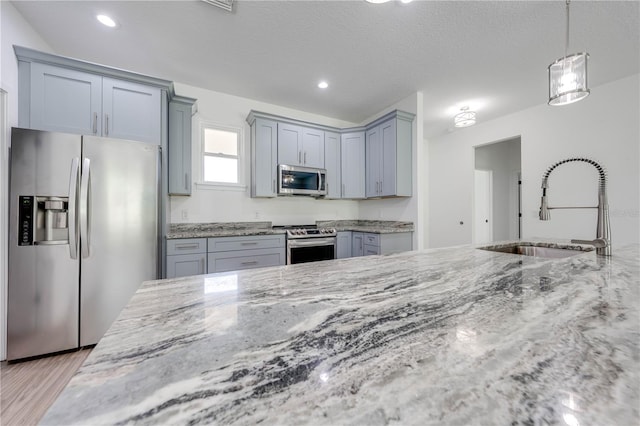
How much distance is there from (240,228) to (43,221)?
1.80m

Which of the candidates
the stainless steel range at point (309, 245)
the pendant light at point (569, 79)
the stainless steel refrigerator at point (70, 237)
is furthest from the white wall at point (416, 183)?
the stainless steel refrigerator at point (70, 237)

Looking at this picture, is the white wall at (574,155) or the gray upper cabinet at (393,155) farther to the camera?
the gray upper cabinet at (393,155)

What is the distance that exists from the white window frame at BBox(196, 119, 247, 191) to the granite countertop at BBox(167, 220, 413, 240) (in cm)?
48

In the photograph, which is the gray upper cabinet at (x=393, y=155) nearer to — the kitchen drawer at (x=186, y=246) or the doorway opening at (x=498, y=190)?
the kitchen drawer at (x=186, y=246)

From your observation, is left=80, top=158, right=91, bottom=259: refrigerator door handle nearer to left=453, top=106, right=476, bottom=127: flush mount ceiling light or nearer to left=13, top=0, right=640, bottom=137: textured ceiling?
left=13, top=0, right=640, bottom=137: textured ceiling

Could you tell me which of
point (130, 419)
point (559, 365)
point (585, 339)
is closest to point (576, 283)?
point (585, 339)

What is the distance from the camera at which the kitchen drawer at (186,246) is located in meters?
2.37

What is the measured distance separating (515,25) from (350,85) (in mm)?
1613

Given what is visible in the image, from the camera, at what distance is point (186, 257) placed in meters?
2.42

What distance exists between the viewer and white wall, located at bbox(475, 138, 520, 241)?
532cm

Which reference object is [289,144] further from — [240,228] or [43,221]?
[43,221]

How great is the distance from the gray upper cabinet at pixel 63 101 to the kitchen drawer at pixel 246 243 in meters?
1.40

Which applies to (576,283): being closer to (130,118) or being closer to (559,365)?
(559,365)

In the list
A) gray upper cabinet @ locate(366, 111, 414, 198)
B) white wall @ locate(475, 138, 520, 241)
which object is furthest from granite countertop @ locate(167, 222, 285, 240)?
white wall @ locate(475, 138, 520, 241)
